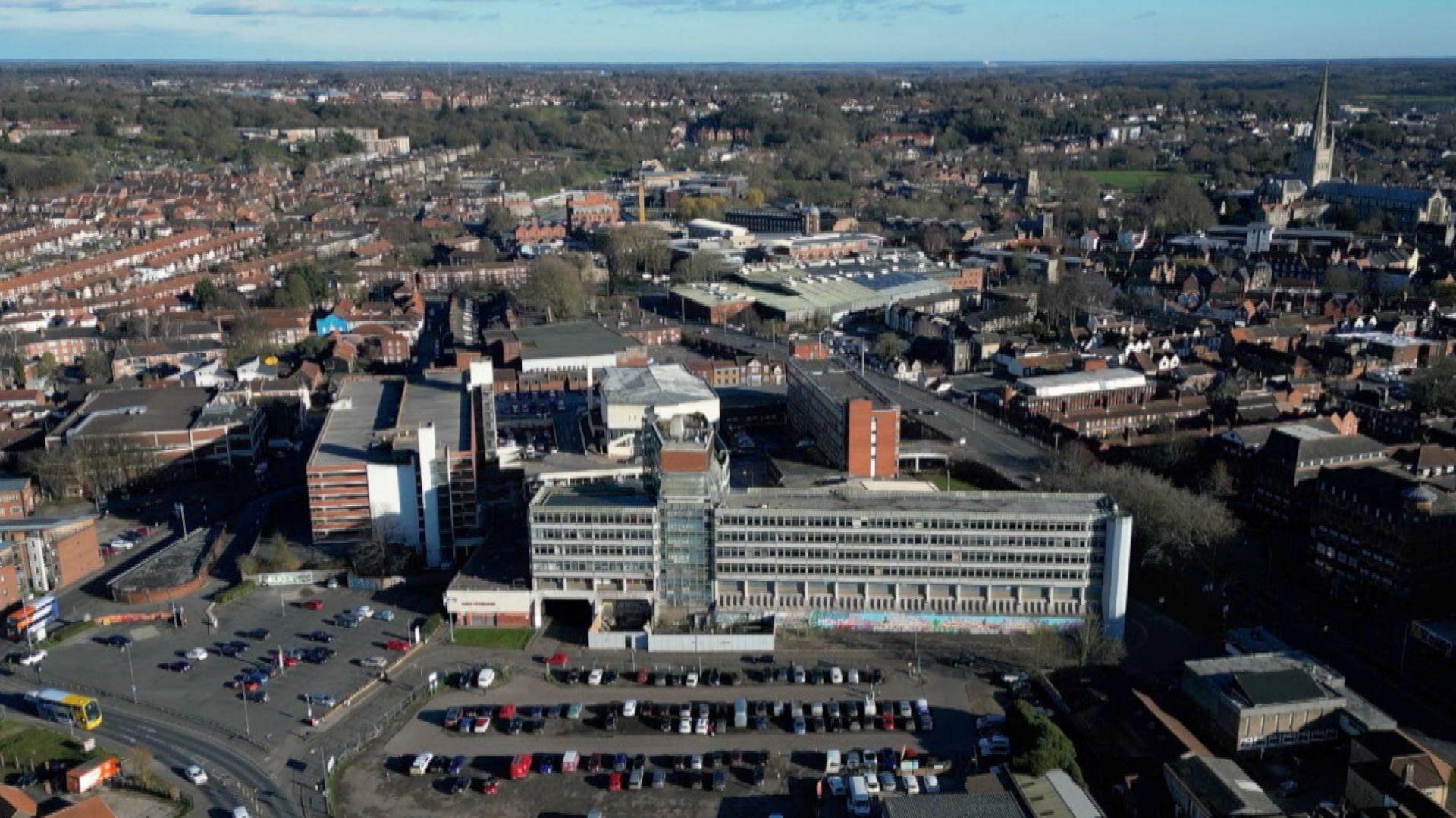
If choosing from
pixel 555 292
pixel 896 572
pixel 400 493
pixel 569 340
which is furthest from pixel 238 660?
pixel 555 292

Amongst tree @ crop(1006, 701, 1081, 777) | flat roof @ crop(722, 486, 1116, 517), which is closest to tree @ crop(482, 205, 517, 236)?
flat roof @ crop(722, 486, 1116, 517)

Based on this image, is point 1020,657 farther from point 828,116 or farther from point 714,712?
point 828,116

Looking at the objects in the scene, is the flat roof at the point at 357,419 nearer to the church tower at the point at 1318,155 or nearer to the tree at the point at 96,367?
the tree at the point at 96,367

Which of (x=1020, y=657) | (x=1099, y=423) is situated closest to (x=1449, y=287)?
(x=1099, y=423)

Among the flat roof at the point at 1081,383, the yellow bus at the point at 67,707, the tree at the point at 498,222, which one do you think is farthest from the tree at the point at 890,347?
→ the tree at the point at 498,222

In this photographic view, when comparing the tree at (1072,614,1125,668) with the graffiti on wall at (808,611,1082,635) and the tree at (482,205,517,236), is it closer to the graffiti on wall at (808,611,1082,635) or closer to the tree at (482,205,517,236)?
the graffiti on wall at (808,611,1082,635)

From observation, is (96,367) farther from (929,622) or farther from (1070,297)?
(1070,297)
